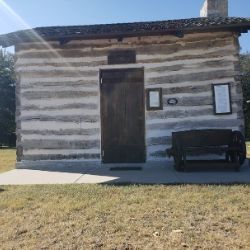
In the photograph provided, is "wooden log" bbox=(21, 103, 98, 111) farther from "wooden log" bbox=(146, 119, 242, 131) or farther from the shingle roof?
the shingle roof

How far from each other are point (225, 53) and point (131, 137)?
11.2 ft

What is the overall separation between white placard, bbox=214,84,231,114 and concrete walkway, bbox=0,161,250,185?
62.5 inches

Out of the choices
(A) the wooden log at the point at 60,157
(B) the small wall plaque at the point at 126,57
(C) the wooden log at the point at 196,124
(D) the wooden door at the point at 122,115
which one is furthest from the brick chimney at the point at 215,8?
(A) the wooden log at the point at 60,157

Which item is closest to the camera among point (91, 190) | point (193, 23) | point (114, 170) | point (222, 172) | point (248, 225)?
point (248, 225)

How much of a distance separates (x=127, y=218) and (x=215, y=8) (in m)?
10.5

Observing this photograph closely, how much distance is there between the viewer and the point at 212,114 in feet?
35.7

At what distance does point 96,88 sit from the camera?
11.2 meters

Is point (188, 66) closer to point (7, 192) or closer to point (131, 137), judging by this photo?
point (131, 137)

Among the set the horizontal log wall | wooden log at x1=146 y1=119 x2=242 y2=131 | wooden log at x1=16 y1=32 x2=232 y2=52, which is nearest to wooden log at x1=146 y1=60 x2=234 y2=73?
the horizontal log wall

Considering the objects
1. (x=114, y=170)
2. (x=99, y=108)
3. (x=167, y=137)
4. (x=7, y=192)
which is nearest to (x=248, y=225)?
(x=7, y=192)

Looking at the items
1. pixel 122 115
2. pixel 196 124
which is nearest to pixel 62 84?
pixel 122 115

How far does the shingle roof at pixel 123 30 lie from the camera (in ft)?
34.2

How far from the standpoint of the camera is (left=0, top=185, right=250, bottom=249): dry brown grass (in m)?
4.24

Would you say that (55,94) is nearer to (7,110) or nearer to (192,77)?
(192,77)
